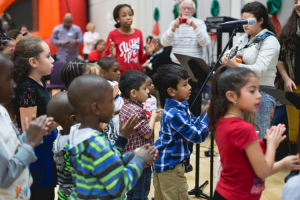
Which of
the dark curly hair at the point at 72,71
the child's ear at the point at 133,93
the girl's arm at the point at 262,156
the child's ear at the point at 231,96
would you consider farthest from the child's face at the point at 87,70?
the girl's arm at the point at 262,156

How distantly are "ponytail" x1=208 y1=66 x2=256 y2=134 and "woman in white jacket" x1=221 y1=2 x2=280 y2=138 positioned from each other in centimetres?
101

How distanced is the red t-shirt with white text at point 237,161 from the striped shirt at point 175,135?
0.41m

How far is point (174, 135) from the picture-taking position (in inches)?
73.4

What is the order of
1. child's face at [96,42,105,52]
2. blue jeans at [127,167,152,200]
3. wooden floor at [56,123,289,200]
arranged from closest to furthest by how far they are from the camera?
blue jeans at [127,167,152,200], wooden floor at [56,123,289,200], child's face at [96,42,105,52]

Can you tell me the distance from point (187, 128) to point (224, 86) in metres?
0.46

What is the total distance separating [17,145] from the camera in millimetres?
1250

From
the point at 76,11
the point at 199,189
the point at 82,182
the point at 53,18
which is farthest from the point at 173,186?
the point at 76,11

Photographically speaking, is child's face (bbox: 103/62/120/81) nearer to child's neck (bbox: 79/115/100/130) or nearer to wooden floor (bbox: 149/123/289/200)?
wooden floor (bbox: 149/123/289/200)

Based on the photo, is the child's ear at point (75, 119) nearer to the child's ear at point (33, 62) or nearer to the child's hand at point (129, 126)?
the child's hand at point (129, 126)

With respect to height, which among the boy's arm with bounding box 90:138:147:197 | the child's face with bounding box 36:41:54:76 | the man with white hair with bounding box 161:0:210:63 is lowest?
the boy's arm with bounding box 90:138:147:197

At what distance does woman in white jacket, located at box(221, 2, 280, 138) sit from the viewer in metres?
2.40

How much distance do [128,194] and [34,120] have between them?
121cm

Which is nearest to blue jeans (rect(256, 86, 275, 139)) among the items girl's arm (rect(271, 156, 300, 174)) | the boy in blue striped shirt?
the boy in blue striped shirt

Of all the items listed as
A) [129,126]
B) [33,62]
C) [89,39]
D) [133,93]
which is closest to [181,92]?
[133,93]
